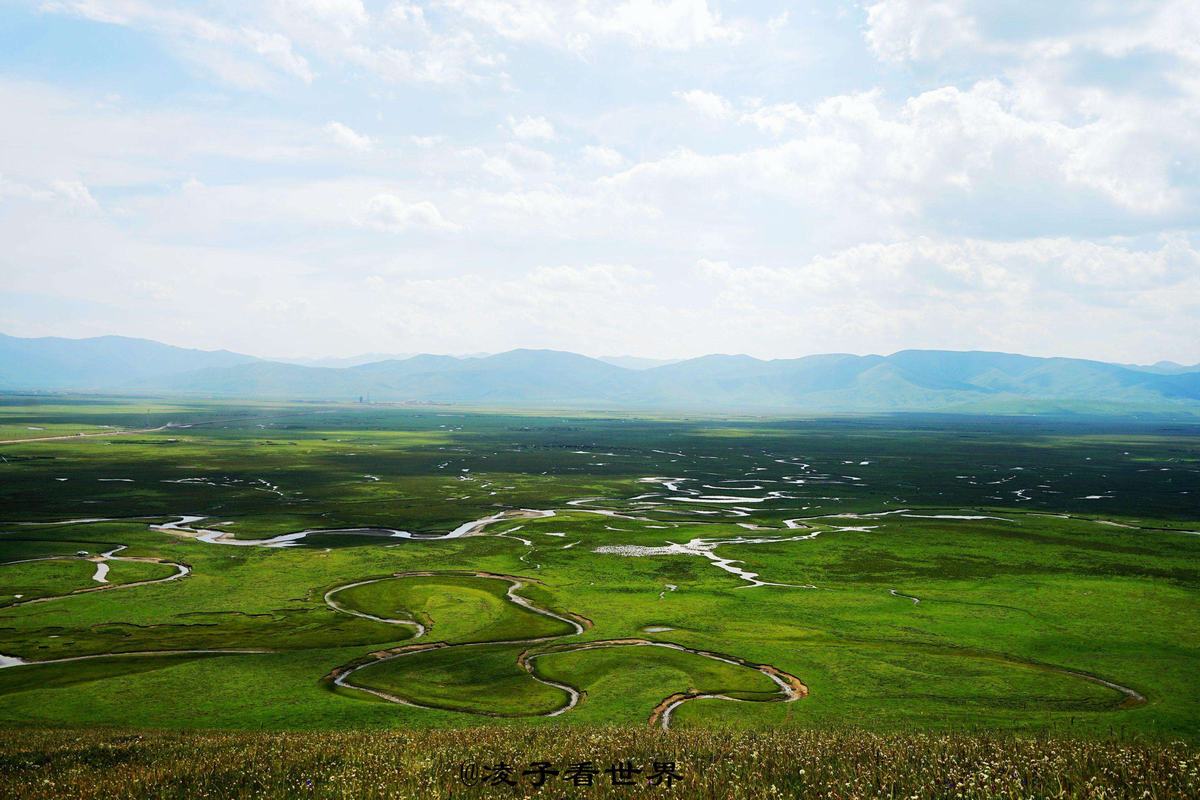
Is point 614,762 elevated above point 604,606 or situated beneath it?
elevated above

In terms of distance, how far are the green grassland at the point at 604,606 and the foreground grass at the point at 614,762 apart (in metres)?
8.24

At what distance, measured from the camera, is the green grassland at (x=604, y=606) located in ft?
104

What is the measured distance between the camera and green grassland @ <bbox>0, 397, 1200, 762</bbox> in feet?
104

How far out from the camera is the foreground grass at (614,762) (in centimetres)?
Answer: 1388

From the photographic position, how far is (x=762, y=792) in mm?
13531

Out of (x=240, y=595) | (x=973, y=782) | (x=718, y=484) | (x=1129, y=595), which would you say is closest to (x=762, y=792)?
(x=973, y=782)

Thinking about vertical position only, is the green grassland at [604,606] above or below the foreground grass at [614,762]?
below

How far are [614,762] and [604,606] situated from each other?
32.9 m

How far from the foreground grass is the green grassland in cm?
824

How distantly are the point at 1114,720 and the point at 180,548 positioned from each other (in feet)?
227

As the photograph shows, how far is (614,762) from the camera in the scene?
16.6 metres

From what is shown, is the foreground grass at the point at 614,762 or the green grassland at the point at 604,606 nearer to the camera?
the foreground grass at the point at 614,762

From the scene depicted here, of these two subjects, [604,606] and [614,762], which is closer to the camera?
[614,762]

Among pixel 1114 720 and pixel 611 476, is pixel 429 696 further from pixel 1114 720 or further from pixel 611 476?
pixel 611 476
